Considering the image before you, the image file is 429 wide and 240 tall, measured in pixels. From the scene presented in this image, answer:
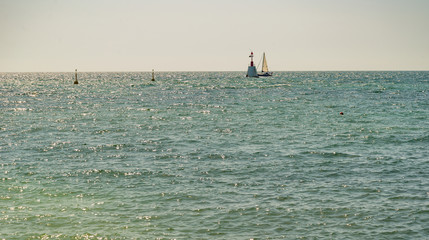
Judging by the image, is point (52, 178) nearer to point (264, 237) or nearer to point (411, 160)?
point (264, 237)

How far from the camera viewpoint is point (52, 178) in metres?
22.0

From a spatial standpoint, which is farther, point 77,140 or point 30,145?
point 77,140

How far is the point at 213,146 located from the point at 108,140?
907 centimetres

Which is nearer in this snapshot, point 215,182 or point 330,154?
point 215,182

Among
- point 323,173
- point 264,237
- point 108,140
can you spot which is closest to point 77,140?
point 108,140

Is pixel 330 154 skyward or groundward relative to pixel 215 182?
skyward

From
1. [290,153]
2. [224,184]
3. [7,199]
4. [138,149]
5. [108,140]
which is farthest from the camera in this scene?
[108,140]

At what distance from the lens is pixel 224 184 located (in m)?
20.9

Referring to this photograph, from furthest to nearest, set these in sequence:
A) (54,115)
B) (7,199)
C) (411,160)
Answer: (54,115) → (411,160) → (7,199)

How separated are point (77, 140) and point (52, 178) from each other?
1274cm

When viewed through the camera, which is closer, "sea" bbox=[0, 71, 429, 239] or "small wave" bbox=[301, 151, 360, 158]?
"sea" bbox=[0, 71, 429, 239]

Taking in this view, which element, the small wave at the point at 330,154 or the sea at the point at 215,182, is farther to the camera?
the small wave at the point at 330,154

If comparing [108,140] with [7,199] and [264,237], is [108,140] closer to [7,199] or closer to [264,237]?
[7,199]

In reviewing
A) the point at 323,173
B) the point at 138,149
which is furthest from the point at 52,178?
the point at 323,173
